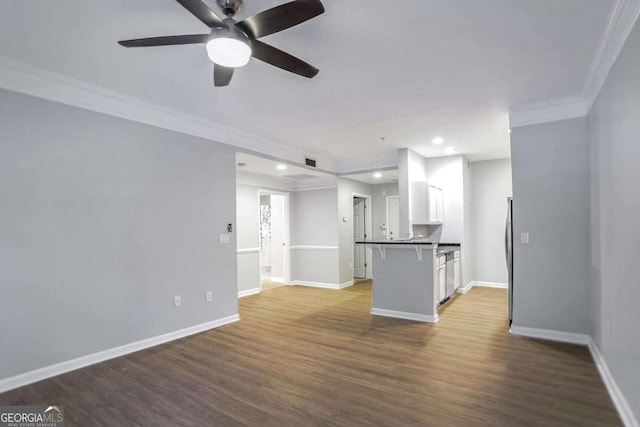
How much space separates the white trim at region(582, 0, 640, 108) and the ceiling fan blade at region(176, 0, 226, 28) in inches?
93.1

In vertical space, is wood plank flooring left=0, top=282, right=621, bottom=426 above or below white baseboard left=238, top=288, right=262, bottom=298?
above

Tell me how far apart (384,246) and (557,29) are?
10.2 feet

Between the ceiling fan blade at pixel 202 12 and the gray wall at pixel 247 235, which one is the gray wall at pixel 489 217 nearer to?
the gray wall at pixel 247 235

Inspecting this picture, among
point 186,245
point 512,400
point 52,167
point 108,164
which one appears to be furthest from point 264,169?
point 512,400

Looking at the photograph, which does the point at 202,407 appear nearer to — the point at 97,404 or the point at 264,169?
the point at 97,404

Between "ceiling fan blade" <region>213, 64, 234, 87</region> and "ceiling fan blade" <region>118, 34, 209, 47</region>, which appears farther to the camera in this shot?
"ceiling fan blade" <region>213, 64, 234, 87</region>

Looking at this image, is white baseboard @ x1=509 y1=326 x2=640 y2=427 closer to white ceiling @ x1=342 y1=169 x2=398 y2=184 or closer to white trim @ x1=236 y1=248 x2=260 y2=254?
white ceiling @ x1=342 y1=169 x2=398 y2=184

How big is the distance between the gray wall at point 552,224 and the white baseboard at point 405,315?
3.19 ft

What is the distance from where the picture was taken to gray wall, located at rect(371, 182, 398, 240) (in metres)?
8.10

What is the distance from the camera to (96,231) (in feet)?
10.5

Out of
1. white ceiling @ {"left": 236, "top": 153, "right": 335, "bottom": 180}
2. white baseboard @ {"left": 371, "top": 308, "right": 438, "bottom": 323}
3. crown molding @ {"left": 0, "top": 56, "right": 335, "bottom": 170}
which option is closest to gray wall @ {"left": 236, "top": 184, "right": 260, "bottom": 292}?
white ceiling @ {"left": 236, "top": 153, "right": 335, "bottom": 180}

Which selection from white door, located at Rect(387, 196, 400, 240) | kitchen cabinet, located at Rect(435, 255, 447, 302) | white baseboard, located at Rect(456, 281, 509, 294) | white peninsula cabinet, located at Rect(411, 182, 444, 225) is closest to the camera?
kitchen cabinet, located at Rect(435, 255, 447, 302)

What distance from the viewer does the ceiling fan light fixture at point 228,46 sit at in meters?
1.88

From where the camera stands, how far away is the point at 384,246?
4.73 metres
